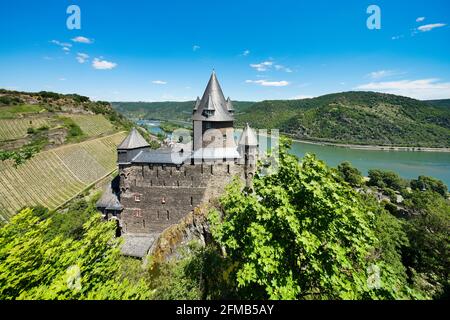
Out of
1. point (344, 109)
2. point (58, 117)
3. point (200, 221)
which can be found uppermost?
point (344, 109)

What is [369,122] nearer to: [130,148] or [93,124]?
[93,124]

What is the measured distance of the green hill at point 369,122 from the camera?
109m

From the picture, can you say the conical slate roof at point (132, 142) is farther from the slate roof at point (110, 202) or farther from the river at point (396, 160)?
the river at point (396, 160)

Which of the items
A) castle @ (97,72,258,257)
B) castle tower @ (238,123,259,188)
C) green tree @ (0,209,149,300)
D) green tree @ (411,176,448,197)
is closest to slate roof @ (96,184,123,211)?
castle @ (97,72,258,257)

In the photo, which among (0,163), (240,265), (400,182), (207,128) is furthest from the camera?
(400,182)

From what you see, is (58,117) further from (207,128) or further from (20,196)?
(207,128)

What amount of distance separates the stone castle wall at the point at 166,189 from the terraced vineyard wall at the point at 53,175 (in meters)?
17.7

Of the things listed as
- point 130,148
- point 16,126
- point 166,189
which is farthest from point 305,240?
point 16,126

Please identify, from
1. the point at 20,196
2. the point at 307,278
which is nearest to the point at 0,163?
the point at 20,196

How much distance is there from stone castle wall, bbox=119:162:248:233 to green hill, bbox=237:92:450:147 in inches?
4292

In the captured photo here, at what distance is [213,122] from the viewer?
59.7 ft

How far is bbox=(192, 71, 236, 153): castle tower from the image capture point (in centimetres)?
1811
